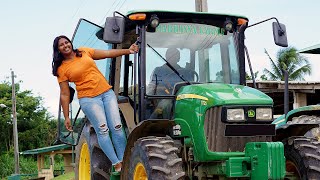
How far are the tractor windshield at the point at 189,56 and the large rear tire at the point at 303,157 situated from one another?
115 centimetres

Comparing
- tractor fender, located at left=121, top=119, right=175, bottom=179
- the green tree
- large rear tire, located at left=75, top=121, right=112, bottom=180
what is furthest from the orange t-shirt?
the green tree

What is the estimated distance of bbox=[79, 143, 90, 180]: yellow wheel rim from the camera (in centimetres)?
876

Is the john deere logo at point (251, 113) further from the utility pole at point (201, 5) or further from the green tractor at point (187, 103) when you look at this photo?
the utility pole at point (201, 5)

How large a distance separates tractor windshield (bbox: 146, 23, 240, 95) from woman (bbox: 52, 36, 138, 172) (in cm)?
42

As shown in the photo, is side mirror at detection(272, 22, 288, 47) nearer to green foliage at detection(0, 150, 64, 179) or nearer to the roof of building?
the roof of building

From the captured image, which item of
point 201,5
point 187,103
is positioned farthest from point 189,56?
point 201,5

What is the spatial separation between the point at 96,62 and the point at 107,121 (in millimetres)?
1442

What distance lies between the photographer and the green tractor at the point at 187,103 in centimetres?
632

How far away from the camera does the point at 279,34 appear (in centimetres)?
741

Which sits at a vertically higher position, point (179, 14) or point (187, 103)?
point (179, 14)

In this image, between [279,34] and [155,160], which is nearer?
[155,160]

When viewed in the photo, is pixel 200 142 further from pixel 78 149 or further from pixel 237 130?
pixel 78 149

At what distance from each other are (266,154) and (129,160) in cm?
171

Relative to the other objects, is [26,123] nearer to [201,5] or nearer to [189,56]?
[201,5]
